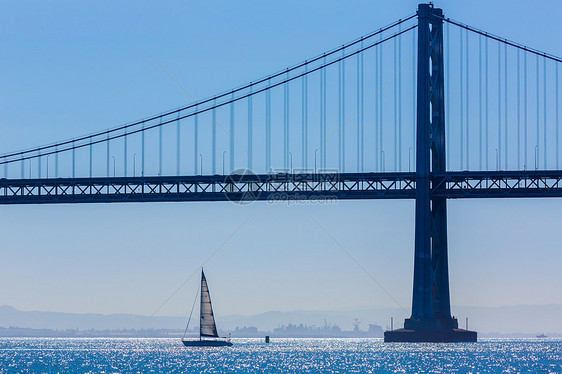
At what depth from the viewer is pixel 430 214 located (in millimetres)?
94750

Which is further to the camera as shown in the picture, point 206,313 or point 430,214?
point 206,313

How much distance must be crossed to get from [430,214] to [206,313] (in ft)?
132

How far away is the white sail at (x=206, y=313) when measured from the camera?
126375mm

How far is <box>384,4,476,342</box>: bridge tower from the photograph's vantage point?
93.0 metres

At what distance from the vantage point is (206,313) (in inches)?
5074

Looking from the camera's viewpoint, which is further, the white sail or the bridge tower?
the white sail

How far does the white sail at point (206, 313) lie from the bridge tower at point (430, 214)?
102 feet

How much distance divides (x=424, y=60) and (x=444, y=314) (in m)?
19.4

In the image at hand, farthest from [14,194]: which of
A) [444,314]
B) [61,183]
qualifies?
[444,314]

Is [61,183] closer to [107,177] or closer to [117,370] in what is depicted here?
[107,177]

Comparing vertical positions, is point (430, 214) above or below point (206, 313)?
above

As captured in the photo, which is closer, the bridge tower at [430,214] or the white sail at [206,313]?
the bridge tower at [430,214]

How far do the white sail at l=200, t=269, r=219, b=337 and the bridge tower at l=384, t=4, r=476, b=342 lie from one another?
3114 cm

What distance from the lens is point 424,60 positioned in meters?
97.4
